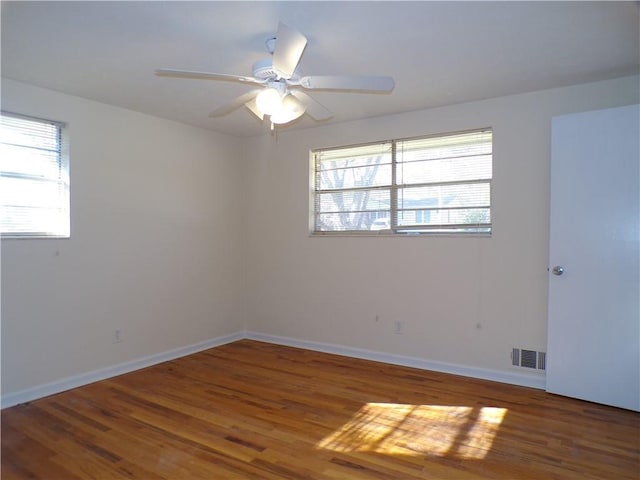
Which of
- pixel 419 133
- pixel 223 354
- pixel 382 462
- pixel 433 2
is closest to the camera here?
pixel 433 2

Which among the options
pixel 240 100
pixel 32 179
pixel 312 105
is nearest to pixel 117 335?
pixel 32 179

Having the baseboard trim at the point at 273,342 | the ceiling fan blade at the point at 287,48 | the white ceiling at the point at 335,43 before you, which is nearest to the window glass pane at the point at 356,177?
the white ceiling at the point at 335,43

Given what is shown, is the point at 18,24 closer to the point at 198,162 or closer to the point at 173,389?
the point at 198,162

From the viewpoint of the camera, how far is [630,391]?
292 cm

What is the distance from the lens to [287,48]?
197 centimetres

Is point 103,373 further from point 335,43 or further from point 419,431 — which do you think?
point 335,43

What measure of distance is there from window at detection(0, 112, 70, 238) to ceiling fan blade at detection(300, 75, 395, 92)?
2290 millimetres

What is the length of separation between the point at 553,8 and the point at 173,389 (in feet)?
11.7

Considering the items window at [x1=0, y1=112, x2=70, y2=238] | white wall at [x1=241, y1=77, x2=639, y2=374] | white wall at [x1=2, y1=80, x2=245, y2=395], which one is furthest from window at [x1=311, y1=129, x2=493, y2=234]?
window at [x1=0, y1=112, x2=70, y2=238]

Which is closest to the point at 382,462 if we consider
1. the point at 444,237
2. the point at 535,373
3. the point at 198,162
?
the point at 535,373

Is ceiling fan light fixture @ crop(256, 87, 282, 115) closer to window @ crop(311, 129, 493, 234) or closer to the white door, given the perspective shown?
window @ crop(311, 129, 493, 234)

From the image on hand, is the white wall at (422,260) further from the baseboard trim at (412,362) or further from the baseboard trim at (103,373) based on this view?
the baseboard trim at (103,373)

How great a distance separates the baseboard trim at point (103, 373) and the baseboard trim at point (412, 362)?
64cm

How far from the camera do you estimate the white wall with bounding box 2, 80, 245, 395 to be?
3.14 m
